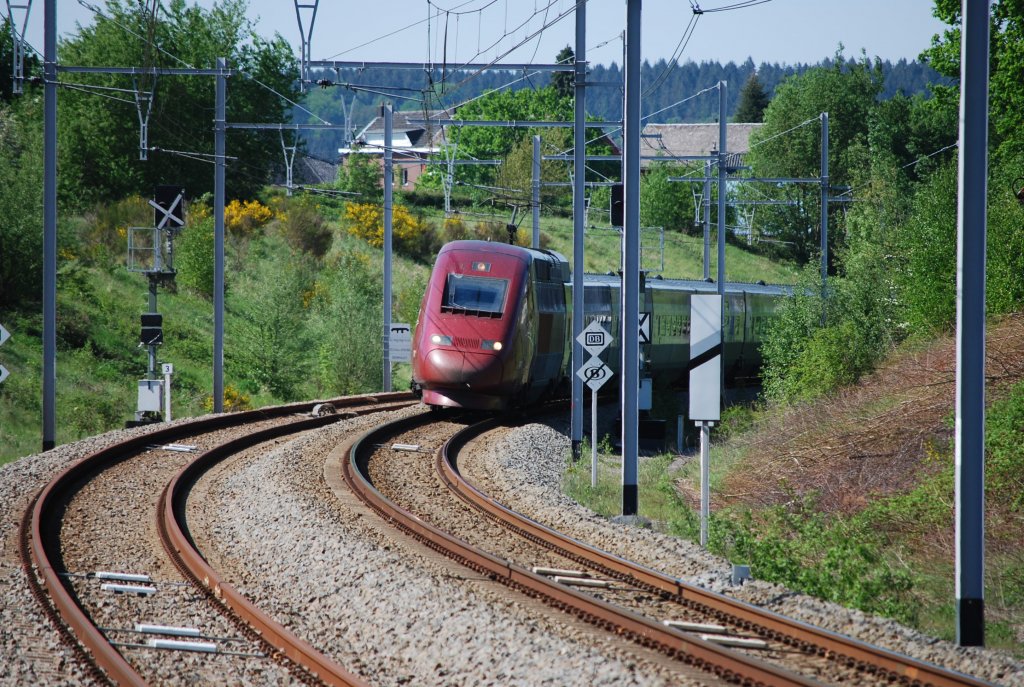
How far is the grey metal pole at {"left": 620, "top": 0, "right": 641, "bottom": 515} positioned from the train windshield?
8761 millimetres

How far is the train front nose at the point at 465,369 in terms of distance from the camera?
938 inches

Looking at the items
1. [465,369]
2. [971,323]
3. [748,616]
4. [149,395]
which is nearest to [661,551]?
[748,616]

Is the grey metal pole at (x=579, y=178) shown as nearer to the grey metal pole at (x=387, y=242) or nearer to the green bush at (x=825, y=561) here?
the green bush at (x=825, y=561)

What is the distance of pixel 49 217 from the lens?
2173 cm

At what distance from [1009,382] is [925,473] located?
108 inches

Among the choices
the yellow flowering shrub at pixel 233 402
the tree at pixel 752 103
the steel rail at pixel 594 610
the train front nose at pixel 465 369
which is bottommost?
the yellow flowering shrub at pixel 233 402

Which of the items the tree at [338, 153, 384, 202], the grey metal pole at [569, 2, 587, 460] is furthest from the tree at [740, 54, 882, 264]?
the grey metal pole at [569, 2, 587, 460]

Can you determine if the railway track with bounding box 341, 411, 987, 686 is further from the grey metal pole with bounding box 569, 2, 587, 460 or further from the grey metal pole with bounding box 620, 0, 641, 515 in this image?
the grey metal pole with bounding box 569, 2, 587, 460

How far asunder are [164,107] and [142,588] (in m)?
57.4

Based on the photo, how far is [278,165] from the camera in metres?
71.9

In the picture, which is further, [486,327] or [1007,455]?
[486,327]

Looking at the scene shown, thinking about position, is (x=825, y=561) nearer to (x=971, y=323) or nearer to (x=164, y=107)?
(x=971, y=323)

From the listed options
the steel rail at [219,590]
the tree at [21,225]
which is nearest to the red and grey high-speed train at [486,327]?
the steel rail at [219,590]

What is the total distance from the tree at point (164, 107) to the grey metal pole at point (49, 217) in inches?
1552
